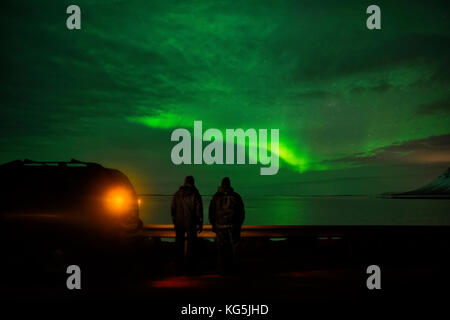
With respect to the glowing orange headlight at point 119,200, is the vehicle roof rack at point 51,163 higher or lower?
higher

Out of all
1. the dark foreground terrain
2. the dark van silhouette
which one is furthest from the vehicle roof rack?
the dark foreground terrain

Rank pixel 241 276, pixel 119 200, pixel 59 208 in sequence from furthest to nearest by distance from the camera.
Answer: pixel 241 276
pixel 119 200
pixel 59 208

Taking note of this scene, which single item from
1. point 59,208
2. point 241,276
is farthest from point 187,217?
point 59,208

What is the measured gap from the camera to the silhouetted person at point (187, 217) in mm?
10727

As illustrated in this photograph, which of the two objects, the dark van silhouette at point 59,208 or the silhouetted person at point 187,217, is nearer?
the dark van silhouette at point 59,208

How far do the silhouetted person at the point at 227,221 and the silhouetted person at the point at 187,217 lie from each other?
35cm

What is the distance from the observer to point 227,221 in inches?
422

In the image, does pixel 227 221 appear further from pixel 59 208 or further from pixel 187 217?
pixel 59 208

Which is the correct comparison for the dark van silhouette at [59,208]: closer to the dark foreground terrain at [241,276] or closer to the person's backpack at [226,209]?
the dark foreground terrain at [241,276]

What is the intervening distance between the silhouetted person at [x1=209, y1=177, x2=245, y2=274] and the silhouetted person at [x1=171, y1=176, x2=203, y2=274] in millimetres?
353

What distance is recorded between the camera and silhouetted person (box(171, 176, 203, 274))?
422 inches

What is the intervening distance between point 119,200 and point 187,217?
9.01 ft

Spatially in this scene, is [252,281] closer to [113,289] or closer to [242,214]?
[242,214]

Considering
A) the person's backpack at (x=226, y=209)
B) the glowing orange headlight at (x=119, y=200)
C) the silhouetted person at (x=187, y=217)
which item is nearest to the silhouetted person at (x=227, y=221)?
the person's backpack at (x=226, y=209)
